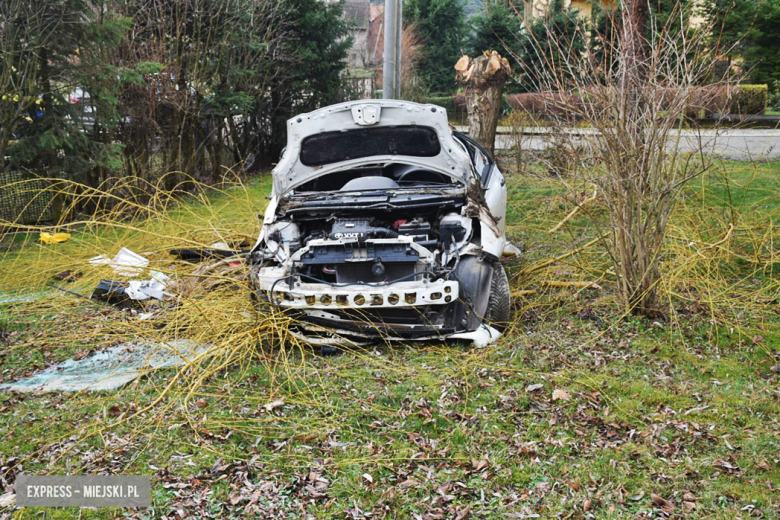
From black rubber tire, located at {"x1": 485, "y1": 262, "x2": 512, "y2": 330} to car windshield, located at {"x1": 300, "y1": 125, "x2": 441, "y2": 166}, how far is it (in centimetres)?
153

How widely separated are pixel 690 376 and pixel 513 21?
18.9 m

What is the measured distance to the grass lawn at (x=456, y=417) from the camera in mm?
3637

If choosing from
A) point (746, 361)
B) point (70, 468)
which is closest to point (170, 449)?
point (70, 468)

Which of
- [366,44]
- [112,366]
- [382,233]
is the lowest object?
[112,366]

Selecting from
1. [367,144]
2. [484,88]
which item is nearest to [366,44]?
[484,88]

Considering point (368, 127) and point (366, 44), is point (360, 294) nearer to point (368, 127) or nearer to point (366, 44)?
point (368, 127)

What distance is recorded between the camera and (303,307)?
18.0 ft

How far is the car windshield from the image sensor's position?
21.8ft

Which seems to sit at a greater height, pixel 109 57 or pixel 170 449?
pixel 109 57

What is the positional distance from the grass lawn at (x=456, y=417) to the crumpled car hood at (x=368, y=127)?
1332 millimetres

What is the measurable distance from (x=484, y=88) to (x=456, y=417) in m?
8.16

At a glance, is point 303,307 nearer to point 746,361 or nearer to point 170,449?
point 170,449

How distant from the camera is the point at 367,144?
264 inches

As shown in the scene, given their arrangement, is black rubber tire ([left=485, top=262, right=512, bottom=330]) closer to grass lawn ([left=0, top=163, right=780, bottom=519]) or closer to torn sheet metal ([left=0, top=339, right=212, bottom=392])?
grass lawn ([left=0, top=163, right=780, bottom=519])
